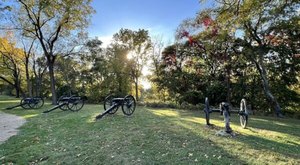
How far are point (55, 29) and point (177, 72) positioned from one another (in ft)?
34.8

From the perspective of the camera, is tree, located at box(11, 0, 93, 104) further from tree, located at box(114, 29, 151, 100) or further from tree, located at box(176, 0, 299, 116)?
tree, located at box(176, 0, 299, 116)

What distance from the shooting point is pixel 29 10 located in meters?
17.0

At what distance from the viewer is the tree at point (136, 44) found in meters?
23.9

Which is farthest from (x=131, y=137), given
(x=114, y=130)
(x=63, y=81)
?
(x=63, y=81)

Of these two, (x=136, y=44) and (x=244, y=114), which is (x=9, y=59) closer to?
(x=136, y=44)

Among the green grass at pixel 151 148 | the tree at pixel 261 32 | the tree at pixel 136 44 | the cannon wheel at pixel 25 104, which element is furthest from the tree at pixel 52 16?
the green grass at pixel 151 148

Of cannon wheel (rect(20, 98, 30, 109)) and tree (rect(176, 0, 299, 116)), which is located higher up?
tree (rect(176, 0, 299, 116))

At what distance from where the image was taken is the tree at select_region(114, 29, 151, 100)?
78.5 ft

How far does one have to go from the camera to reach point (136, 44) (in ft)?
78.9

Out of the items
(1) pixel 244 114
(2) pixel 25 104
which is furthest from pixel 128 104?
(2) pixel 25 104

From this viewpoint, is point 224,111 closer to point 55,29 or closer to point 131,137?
point 131,137

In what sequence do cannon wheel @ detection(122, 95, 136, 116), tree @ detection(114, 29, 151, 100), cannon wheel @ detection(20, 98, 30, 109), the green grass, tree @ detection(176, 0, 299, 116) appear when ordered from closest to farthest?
the green grass → tree @ detection(176, 0, 299, 116) → cannon wheel @ detection(122, 95, 136, 116) → cannon wheel @ detection(20, 98, 30, 109) → tree @ detection(114, 29, 151, 100)

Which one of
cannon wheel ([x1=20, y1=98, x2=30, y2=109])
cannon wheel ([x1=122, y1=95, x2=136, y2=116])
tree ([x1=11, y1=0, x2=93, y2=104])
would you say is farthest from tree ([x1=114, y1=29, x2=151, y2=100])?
cannon wheel ([x1=122, y1=95, x2=136, y2=116])

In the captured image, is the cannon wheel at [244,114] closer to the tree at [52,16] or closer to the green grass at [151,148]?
the green grass at [151,148]
